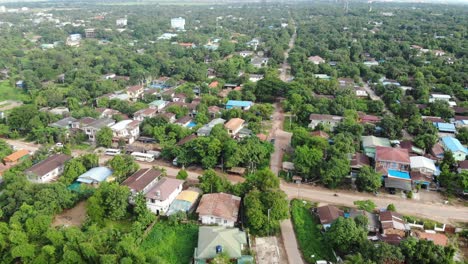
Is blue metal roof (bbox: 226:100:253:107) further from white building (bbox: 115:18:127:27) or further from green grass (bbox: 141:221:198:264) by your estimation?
white building (bbox: 115:18:127:27)

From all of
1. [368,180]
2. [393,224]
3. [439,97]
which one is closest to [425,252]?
[393,224]

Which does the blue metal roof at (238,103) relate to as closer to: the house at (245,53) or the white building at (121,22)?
the house at (245,53)

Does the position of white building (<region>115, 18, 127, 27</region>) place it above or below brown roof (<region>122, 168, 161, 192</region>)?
above

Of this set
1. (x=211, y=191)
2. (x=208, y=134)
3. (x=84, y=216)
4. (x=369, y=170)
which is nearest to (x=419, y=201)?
(x=369, y=170)

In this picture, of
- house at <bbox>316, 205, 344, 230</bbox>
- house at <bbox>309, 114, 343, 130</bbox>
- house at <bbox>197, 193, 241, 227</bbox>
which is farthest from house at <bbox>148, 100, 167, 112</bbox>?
house at <bbox>316, 205, 344, 230</bbox>

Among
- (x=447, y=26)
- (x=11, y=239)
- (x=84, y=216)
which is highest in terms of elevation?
(x=447, y=26)

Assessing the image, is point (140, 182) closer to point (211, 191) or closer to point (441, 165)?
point (211, 191)

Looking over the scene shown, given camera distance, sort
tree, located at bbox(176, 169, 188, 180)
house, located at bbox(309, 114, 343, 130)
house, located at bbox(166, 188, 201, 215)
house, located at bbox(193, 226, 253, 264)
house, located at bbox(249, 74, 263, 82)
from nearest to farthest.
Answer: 1. house, located at bbox(193, 226, 253, 264)
2. house, located at bbox(166, 188, 201, 215)
3. tree, located at bbox(176, 169, 188, 180)
4. house, located at bbox(309, 114, 343, 130)
5. house, located at bbox(249, 74, 263, 82)

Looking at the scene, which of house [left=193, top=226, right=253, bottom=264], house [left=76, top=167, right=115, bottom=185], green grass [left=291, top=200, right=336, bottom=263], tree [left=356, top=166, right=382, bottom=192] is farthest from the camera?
house [left=76, top=167, right=115, bottom=185]
